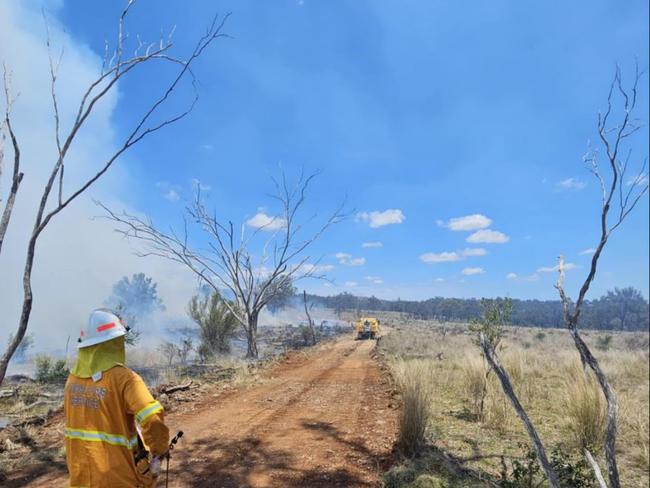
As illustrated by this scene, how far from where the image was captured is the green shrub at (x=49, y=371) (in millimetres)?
12102

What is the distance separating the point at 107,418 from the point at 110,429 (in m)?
0.07

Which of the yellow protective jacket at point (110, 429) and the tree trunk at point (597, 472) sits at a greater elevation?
the yellow protective jacket at point (110, 429)

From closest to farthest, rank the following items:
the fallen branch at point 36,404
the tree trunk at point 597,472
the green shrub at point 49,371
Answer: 1. the tree trunk at point 597,472
2. the fallen branch at point 36,404
3. the green shrub at point 49,371

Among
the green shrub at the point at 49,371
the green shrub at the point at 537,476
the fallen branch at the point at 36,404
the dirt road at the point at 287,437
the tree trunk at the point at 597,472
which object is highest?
the tree trunk at the point at 597,472

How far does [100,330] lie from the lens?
2592mm

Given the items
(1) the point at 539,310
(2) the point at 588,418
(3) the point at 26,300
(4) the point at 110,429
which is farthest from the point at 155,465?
(1) the point at 539,310

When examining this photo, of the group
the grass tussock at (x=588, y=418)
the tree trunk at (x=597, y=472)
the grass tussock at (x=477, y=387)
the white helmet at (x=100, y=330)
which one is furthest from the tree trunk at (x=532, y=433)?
the grass tussock at (x=477, y=387)

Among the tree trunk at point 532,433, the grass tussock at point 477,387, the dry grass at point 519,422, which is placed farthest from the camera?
the grass tussock at point 477,387

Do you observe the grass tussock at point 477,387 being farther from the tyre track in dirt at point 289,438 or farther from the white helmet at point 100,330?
the white helmet at point 100,330

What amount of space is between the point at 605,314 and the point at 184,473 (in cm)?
10089

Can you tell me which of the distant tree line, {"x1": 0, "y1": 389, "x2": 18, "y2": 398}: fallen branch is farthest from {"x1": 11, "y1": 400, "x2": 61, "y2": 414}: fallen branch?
the distant tree line

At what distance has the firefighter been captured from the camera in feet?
8.36

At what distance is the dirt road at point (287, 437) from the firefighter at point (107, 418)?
230cm

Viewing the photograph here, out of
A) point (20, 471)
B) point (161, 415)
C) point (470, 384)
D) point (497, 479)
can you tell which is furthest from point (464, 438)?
point (20, 471)
